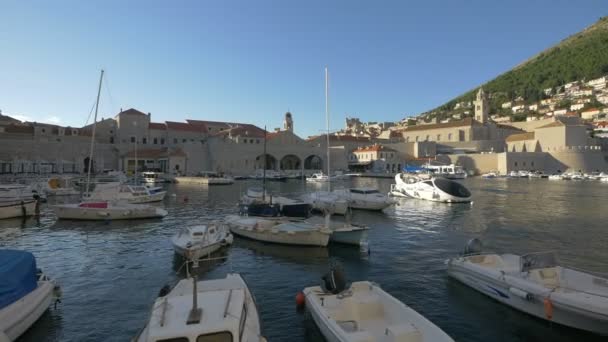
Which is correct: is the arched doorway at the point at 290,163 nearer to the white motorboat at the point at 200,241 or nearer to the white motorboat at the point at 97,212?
the white motorboat at the point at 97,212

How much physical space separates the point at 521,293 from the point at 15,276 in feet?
33.9

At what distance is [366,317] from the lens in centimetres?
705

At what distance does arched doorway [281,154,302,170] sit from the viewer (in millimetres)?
A: 79875

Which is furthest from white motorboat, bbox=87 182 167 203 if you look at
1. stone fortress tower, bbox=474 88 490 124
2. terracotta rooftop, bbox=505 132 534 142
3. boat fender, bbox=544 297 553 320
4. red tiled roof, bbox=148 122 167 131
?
stone fortress tower, bbox=474 88 490 124

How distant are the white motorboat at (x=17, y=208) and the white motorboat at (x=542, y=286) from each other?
23.5 metres

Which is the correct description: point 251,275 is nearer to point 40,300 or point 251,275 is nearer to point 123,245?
point 40,300

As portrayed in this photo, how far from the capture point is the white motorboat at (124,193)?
83.9 ft

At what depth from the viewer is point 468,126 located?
9781cm

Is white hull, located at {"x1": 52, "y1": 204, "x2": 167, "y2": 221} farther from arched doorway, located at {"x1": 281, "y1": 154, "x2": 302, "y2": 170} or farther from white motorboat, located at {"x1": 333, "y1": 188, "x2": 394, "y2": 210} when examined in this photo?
arched doorway, located at {"x1": 281, "y1": 154, "x2": 302, "y2": 170}

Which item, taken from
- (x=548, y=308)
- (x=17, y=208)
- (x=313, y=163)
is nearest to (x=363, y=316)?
(x=548, y=308)

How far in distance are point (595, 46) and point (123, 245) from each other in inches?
7480

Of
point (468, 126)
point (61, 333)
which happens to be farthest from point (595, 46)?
point (61, 333)

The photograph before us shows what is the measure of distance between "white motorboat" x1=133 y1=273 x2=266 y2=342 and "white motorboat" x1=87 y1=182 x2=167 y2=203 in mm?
21591

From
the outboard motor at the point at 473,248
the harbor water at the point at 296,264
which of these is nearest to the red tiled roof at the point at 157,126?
the harbor water at the point at 296,264
